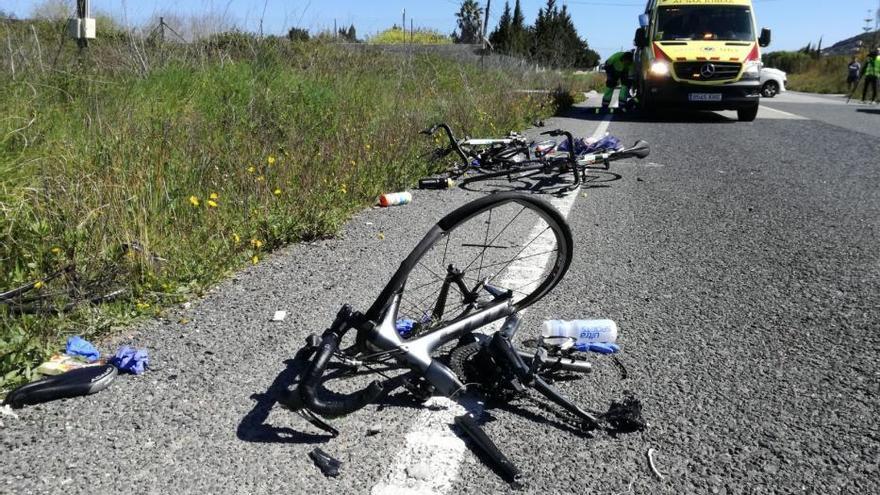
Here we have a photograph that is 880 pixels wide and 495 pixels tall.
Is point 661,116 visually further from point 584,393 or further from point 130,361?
point 130,361

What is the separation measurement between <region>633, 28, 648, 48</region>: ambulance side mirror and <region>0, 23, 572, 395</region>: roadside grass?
24.3ft

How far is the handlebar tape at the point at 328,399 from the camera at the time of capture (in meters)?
2.23

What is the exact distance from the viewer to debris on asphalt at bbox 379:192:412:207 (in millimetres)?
5828

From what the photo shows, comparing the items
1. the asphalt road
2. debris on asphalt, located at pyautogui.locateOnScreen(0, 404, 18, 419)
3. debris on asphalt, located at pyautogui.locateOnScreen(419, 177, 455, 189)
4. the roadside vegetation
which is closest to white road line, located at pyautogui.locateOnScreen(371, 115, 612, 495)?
the asphalt road

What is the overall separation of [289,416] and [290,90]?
669cm

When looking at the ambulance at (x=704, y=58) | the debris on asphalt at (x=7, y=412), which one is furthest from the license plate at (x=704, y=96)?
A: the debris on asphalt at (x=7, y=412)

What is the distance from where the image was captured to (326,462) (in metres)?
2.15

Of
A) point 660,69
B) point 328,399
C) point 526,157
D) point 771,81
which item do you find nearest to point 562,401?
point 328,399

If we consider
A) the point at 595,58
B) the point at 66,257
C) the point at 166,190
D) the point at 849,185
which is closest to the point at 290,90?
the point at 166,190

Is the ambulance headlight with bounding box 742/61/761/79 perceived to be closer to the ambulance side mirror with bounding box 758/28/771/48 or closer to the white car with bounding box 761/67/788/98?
the ambulance side mirror with bounding box 758/28/771/48

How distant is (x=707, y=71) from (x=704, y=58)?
27cm

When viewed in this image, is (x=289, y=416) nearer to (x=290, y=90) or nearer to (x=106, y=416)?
(x=106, y=416)

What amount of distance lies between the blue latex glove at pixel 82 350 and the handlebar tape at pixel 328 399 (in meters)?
1.10

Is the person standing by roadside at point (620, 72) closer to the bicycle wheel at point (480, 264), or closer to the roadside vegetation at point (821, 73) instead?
the bicycle wheel at point (480, 264)
